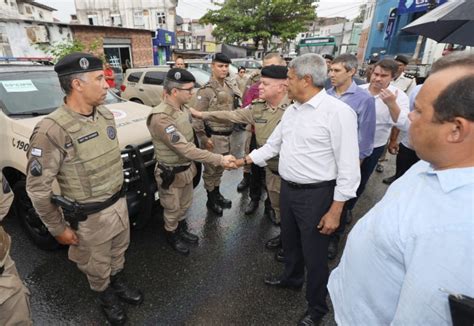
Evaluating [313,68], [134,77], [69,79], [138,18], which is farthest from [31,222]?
[138,18]

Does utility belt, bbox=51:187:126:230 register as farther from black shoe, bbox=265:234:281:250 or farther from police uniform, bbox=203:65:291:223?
black shoe, bbox=265:234:281:250

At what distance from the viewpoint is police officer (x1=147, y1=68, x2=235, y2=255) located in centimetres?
255

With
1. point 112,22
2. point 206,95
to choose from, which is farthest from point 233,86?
point 112,22

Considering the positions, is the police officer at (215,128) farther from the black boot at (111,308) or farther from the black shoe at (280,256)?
the black boot at (111,308)

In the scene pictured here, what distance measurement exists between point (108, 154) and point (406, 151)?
3.64 meters

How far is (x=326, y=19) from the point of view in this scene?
5747 cm

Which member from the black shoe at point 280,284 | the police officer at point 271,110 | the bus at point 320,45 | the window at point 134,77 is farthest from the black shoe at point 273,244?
the bus at point 320,45

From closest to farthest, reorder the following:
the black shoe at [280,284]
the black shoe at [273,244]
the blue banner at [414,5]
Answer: the black shoe at [280,284]
the black shoe at [273,244]
the blue banner at [414,5]

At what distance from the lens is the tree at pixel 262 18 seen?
2167 cm

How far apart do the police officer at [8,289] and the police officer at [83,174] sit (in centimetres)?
20

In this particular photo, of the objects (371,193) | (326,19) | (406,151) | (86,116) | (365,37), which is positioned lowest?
(371,193)

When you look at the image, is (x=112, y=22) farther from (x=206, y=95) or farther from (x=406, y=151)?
(x=406, y=151)

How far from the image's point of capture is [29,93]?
3.14 meters

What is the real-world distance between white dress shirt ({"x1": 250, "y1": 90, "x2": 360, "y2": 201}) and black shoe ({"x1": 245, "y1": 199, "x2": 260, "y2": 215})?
6.13 ft
